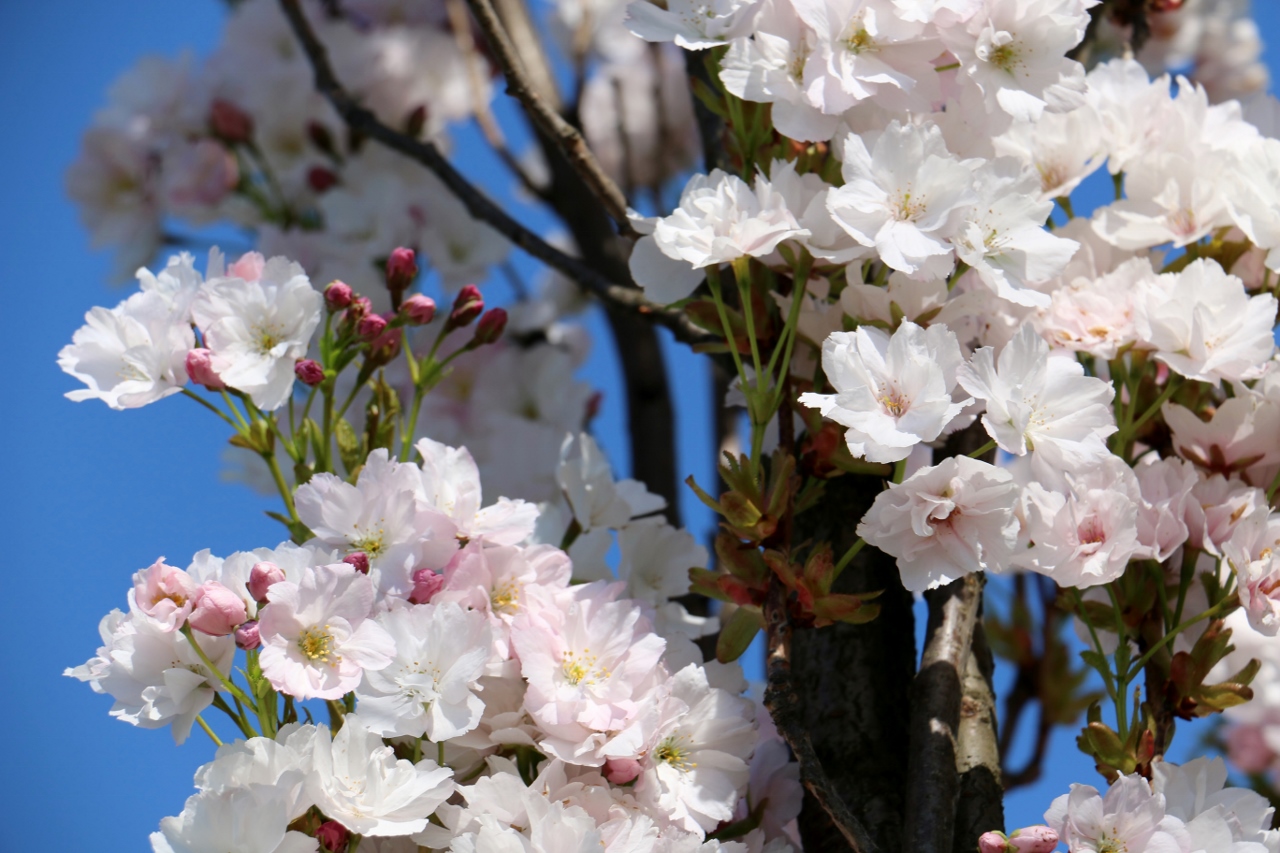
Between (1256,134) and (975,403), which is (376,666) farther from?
(1256,134)

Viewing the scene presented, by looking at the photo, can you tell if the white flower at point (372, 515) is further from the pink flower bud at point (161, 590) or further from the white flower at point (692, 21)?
the white flower at point (692, 21)

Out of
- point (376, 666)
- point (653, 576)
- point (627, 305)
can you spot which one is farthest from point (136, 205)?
point (376, 666)

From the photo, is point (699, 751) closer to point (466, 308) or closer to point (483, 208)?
point (466, 308)

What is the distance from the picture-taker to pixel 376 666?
0.74m

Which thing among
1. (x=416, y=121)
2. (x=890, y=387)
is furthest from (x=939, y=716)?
(x=416, y=121)

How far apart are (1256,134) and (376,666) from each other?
80 centimetres

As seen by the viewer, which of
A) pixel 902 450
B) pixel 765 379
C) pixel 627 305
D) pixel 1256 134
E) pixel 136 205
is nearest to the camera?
pixel 902 450

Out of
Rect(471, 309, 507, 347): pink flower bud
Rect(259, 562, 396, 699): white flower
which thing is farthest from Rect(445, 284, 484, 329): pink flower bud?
Rect(259, 562, 396, 699): white flower

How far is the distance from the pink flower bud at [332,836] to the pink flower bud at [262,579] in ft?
0.46

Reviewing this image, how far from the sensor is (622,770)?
0.77 metres

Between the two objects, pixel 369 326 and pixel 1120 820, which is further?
pixel 369 326

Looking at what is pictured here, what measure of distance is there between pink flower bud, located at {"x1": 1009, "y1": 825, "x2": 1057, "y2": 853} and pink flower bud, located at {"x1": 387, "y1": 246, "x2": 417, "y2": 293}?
617 millimetres

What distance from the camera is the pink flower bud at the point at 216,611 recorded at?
737 mm

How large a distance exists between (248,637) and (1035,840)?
0.48m
